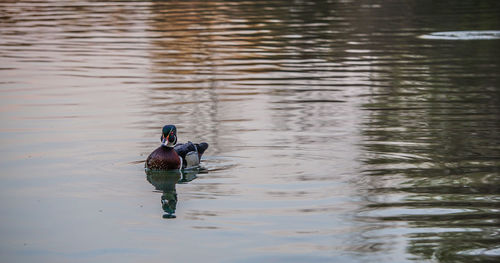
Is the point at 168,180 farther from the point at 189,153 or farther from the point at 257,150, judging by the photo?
the point at 257,150

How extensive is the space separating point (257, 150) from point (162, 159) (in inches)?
64.2

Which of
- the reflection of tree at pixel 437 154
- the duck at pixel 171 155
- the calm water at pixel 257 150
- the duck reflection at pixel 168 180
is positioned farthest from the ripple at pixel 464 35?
the duck reflection at pixel 168 180

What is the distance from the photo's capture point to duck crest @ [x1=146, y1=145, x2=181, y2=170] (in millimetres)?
12555

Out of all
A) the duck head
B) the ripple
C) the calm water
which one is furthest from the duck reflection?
the ripple

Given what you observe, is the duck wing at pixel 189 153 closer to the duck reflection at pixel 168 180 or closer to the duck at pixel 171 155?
the duck at pixel 171 155

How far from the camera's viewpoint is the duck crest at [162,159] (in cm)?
1255

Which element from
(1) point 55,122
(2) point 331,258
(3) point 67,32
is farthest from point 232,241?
(3) point 67,32

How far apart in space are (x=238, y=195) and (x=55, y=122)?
5719 mm

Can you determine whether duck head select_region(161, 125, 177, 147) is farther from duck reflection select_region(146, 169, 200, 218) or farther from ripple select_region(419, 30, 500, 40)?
ripple select_region(419, 30, 500, 40)

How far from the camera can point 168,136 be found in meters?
12.6

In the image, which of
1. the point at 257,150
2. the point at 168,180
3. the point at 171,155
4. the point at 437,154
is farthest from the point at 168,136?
→ the point at 437,154

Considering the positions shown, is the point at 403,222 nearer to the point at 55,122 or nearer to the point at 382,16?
the point at 55,122

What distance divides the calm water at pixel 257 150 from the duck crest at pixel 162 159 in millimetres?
147

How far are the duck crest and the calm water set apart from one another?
15 cm
